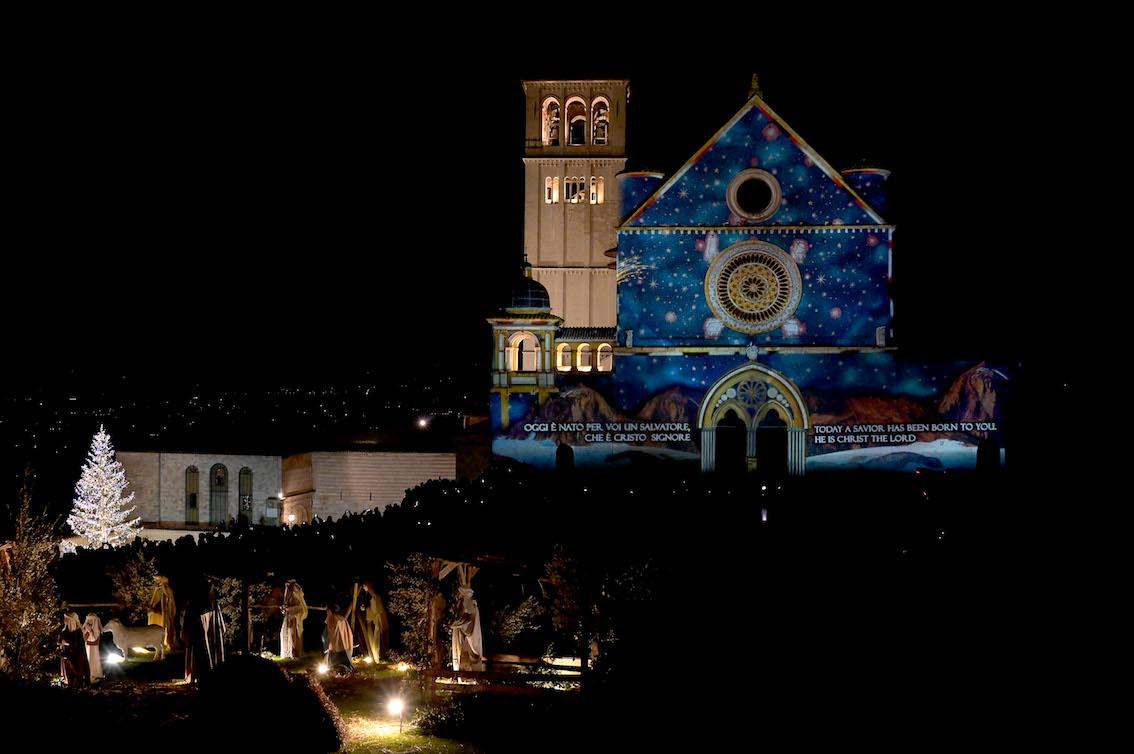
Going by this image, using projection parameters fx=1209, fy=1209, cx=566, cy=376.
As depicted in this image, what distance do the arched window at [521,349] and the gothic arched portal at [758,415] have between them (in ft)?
19.5

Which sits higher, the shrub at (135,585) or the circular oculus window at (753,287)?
the circular oculus window at (753,287)

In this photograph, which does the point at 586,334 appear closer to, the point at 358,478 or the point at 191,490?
the point at 358,478

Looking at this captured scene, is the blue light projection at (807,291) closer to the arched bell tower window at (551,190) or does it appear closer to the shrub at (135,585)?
the arched bell tower window at (551,190)

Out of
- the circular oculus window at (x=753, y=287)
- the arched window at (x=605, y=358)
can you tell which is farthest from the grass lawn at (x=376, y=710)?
the arched window at (x=605, y=358)

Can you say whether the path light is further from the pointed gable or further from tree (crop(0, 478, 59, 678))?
the pointed gable

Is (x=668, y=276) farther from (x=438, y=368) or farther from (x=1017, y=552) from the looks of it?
(x=438, y=368)

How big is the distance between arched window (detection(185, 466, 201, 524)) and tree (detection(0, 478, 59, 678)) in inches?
874

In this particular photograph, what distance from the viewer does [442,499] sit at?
1251 inches

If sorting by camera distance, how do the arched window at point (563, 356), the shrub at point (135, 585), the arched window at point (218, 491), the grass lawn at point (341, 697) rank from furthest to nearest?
the arched window at point (563, 356)
the arched window at point (218, 491)
the shrub at point (135, 585)
the grass lawn at point (341, 697)

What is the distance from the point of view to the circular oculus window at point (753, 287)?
40.5 metres

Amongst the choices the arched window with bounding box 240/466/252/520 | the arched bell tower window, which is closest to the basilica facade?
the arched window with bounding box 240/466/252/520

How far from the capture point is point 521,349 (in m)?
41.7

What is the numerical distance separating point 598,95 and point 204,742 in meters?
40.5

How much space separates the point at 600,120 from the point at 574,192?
132 inches
